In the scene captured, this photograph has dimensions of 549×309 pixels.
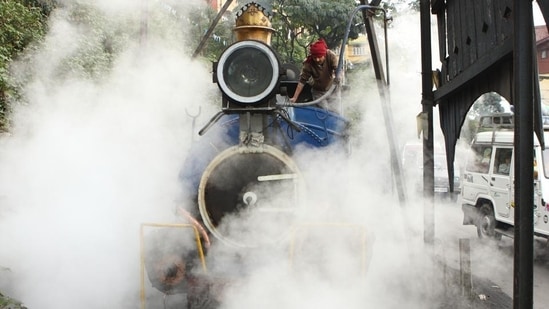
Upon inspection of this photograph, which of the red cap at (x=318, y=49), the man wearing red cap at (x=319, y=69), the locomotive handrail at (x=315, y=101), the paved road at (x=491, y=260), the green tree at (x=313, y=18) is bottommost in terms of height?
the paved road at (x=491, y=260)

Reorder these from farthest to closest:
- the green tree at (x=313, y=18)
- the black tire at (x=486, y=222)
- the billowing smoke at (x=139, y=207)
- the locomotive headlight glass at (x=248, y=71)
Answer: the green tree at (x=313, y=18), the black tire at (x=486, y=222), the billowing smoke at (x=139, y=207), the locomotive headlight glass at (x=248, y=71)

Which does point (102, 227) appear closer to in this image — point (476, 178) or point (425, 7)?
point (425, 7)

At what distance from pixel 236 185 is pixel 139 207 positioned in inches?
49.4

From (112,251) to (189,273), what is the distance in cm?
127

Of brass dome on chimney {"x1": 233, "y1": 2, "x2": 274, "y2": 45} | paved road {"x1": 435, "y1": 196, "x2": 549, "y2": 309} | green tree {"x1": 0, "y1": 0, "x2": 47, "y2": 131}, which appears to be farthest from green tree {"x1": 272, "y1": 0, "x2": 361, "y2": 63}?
brass dome on chimney {"x1": 233, "y1": 2, "x2": 274, "y2": 45}

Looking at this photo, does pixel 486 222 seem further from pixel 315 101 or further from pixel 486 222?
pixel 315 101

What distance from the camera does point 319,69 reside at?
16.2ft

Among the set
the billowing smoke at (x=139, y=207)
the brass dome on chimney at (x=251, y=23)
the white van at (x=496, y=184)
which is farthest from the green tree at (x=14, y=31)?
the white van at (x=496, y=184)

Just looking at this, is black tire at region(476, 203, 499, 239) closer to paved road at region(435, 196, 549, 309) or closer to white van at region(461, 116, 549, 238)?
white van at region(461, 116, 549, 238)

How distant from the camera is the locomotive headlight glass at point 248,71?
3.42 meters

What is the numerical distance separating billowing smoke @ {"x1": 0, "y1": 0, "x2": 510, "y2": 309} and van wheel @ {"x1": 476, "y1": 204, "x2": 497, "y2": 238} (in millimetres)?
3980

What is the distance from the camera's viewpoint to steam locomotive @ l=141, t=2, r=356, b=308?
3.47 metres

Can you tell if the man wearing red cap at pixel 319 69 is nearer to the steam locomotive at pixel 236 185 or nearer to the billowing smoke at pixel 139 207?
the billowing smoke at pixel 139 207

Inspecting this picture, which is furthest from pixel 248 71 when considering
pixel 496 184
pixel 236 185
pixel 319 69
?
pixel 496 184
